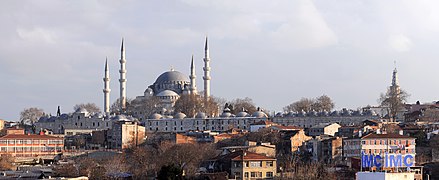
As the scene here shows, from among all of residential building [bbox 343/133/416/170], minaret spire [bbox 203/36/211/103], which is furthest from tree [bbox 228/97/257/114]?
residential building [bbox 343/133/416/170]

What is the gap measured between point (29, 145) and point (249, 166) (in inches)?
970

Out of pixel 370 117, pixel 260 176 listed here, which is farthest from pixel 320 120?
pixel 260 176

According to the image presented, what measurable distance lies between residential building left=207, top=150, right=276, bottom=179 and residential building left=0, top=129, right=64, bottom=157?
22512 millimetres

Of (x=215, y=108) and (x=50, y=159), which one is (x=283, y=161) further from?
(x=215, y=108)

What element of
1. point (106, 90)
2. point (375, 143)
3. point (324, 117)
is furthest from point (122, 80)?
point (375, 143)

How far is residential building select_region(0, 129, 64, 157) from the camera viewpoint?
59.3 metres

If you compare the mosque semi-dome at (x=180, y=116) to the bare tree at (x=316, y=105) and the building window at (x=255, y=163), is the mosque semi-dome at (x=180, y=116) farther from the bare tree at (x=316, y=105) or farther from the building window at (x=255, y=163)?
the building window at (x=255, y=163)

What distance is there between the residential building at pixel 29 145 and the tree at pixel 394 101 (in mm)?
29179

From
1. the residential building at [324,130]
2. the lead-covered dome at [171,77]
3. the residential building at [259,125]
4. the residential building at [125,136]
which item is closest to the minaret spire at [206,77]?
the lead-covered dome at [171,77]

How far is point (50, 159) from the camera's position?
57344mm

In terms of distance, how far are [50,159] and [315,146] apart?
18.0 meters

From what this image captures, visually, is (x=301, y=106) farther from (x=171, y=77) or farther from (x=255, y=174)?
(x=255, y=174)

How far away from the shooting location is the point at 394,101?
75.1m

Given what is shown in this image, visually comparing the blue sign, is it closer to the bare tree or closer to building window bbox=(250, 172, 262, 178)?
building window bbox=(250, 172, 262, 178)
